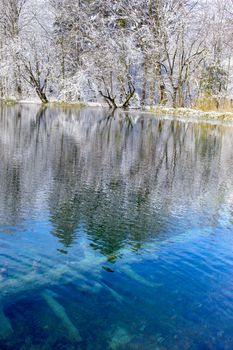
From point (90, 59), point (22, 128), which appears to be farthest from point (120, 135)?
point (90, 59)

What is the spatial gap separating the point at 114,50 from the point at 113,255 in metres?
26.7

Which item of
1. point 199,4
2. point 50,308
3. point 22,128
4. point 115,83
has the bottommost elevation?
point 50,308

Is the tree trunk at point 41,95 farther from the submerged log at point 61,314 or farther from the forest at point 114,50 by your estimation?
the submerged log at point 61,314

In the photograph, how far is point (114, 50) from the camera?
28953 mm

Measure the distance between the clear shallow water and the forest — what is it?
795 inches

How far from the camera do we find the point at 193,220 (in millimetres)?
5473

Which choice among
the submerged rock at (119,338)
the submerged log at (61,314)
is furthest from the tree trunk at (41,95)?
the submerged rock at (119,338)

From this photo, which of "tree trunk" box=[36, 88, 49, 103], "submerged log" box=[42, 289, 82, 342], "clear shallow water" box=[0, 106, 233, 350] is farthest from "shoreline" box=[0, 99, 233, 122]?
"submerged log" box=[42, 289, 82, 342]

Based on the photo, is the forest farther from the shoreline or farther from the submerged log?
the submerged log

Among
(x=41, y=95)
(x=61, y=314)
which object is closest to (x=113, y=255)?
(x=61, y=314)

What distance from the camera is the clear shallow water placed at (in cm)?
289

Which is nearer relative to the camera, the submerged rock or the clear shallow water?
the submerged rock

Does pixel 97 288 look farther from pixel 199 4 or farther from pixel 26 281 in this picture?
pixel 199 4

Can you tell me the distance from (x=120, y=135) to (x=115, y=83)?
17.7 m
